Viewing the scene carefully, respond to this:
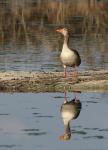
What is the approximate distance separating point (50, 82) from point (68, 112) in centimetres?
362

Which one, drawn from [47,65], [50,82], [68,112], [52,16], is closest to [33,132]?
[68,112]

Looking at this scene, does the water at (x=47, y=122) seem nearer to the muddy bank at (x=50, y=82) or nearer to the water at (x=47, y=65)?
the water at (x=47, y=65)

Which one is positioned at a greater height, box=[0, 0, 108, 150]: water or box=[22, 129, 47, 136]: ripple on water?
box=[22, 129, 47, 136]: ripple on water

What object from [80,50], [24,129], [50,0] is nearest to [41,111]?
[24,129]

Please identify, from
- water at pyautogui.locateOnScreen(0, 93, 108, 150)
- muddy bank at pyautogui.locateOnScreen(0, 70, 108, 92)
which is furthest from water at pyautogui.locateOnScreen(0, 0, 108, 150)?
muddy bank at pyautogui.locateOnScreen(0, 70, 108, 92)

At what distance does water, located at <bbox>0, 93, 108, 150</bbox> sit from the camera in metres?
12.3

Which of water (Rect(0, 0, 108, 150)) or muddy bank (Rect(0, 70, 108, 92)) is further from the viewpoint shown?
muddy bank (Rect(0, 70, 108, 92))

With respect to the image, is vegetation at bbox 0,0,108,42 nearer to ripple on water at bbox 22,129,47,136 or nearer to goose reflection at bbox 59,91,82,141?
goose reflection at bbox 59,91,82,141

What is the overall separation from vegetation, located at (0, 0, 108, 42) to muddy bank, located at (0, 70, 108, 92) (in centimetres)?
1205

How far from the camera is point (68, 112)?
14945mm

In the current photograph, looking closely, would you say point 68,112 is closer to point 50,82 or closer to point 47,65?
point 50,82

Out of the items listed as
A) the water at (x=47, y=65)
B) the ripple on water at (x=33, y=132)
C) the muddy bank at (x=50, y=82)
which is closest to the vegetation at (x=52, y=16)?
A: the water at (x=47, y=65)

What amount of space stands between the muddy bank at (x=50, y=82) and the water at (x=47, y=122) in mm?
573

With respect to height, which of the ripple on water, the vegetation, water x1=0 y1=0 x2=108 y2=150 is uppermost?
the ripple on water
